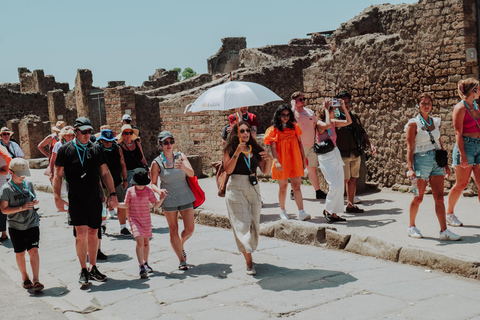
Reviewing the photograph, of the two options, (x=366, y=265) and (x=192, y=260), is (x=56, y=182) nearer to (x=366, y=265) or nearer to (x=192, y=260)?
(x=192, y=260)

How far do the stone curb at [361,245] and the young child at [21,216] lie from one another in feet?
10.4

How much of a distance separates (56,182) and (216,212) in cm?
366

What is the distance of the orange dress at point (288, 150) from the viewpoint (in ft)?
28.3

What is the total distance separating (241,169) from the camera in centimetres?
648

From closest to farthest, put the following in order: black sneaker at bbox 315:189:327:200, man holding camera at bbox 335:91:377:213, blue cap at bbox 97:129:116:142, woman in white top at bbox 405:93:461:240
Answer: woman in white top at bbox 405:93:461:240 → blue cap at bbox 97:129:116:142 → man holding camera at bbox 335:91:377:213 → black sneaker at bbox 315:189:327:200

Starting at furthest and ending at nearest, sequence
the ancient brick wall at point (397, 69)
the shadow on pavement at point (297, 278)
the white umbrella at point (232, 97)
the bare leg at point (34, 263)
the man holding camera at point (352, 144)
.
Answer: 1. the ancient brick wall at point (397, 69)
2. the man holding camera at point (352, 144)
3. the white umbrella at point (232, 97)
4. the bare leg at point (34, 263)
5. the shadow on pavement at point (297, 278)

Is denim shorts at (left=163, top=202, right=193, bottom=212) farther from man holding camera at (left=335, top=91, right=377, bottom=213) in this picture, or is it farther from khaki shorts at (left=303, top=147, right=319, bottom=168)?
khaki shorts at (left=303, top=147, right=319, bottom=168)

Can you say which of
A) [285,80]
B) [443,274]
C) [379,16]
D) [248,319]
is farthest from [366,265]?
[285,80]

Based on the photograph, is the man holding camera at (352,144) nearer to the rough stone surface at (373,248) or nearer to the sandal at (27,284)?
the rough stone surface at (373,248)

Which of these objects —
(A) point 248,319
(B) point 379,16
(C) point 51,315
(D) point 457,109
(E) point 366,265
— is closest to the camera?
(A) point 248,319

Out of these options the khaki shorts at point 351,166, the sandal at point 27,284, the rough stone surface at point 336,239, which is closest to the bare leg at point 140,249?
the sandal at point 27,284

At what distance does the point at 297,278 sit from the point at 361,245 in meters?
1.20

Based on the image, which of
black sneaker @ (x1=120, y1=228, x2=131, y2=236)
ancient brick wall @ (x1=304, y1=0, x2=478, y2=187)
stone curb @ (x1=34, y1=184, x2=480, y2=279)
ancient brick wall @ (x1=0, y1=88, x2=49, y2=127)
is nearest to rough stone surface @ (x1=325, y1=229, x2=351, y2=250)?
stone curb @ (x1=34, y1=184, x2=480, y2=279)

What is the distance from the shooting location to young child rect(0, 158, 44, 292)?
6.63 metres
